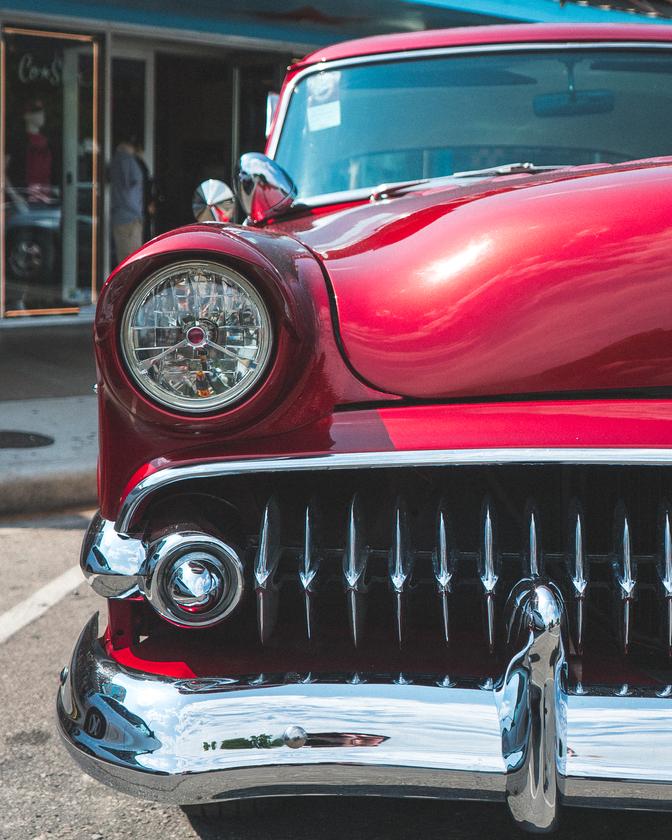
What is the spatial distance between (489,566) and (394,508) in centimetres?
19

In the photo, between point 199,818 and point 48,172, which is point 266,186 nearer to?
point 199,818

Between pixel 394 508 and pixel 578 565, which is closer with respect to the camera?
pixel 578 565

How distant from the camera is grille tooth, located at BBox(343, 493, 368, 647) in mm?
1749

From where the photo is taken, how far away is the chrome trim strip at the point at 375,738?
159 centimetres

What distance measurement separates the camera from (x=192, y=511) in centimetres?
184

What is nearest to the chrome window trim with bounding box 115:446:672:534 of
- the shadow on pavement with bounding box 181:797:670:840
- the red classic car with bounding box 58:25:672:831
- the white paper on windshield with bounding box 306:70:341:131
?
the red classic car with bounding box 58:25:672:831

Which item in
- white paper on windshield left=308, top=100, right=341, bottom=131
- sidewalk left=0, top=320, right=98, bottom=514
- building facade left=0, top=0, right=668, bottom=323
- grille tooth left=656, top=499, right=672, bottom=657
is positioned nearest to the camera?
grille tooth left=656, top=499, right=672, bottom=657

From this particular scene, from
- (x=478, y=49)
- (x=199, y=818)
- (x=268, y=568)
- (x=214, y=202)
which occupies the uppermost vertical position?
(x=478, y=49)

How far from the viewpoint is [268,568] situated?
1.76 m

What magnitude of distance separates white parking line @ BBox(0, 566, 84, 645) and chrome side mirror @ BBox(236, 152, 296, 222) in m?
1.42

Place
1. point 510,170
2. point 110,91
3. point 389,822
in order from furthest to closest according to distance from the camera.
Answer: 1. point 110,91
2. point 510,170
3. point 389,822

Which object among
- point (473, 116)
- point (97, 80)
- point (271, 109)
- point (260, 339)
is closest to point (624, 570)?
point (260, 339)

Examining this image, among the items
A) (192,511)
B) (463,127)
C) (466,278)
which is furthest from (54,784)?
(463,127)

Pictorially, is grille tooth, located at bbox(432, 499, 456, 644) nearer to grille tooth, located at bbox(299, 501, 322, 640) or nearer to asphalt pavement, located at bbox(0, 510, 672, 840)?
grille tooth, located at bbox(299, 501, 322, 640)
